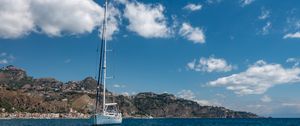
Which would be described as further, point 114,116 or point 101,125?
point 114,116

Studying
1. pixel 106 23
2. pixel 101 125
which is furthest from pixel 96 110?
pixel 106 23

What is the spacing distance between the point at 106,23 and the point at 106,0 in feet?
21.7

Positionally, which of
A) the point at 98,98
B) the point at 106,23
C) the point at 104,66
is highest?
the point at 106,23

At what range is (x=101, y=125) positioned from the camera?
101 metres

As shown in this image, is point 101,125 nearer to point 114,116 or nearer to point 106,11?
point 114,116

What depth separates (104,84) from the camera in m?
108

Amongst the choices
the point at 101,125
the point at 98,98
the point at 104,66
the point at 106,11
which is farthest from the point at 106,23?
the point at 101,125

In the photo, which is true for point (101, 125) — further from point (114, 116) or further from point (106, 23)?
point (106, 23)

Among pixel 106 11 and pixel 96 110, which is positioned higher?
pixel 106 11

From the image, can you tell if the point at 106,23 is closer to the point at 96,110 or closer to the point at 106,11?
the point at 106,11

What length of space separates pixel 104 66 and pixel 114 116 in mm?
13124

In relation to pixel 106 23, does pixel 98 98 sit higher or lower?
lower

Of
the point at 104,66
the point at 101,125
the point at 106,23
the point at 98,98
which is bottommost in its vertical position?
the point at 101,125

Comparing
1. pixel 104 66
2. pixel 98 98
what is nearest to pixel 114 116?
pixel 98 98
